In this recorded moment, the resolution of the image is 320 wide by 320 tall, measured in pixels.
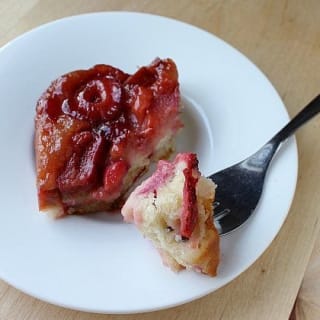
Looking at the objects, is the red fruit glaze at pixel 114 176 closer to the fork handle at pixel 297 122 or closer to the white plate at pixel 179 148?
the white plate at pixel 179 148

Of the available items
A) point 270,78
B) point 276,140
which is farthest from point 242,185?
point 270,78

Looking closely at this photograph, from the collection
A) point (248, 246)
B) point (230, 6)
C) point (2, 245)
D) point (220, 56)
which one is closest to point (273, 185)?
point (248, 246)

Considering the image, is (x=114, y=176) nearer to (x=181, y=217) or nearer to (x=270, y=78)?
(x=181, y=217)

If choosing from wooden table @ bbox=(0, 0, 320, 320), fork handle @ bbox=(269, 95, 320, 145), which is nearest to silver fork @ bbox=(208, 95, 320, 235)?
fork handle @ bbox=(269, 95, 320, 145)

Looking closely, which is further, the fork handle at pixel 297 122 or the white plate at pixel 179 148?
the fork handle at pixel 297 122

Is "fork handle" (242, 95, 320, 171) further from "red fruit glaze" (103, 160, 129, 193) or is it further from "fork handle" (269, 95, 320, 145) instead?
"red fruit glaze" (103, 160, 129, 193)

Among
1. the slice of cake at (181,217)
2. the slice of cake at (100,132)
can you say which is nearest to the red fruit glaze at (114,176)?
the slice of cake at (100,132)
